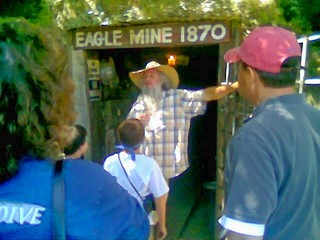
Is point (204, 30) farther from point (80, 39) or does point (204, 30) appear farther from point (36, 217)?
point (36, 217)

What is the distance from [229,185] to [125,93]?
4.09m

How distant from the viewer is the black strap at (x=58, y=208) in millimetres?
1386

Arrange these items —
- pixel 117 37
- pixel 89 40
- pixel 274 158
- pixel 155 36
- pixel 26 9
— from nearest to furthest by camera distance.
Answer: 1. pixel 274 158
2. pixel 155 36
3. pixel 117 37
4. pixel 89 40
5. pixel 26 9

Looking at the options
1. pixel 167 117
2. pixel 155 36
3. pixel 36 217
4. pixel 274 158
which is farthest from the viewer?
pixel 155 36

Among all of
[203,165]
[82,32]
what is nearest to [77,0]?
[82,32]

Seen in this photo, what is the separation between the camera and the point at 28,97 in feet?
4.82

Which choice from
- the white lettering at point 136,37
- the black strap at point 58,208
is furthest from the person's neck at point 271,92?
the white lettering at point 136,37

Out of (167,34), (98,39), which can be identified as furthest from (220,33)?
(98,39)

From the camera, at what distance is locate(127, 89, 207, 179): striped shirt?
446 cm

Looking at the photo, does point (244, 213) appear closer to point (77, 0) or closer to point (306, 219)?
point (306, 219)

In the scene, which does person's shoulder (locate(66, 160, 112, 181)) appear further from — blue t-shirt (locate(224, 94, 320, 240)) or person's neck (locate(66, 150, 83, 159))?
person's neck (locate(66, 150, 83, 159))

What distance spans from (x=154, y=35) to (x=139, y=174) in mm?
1517

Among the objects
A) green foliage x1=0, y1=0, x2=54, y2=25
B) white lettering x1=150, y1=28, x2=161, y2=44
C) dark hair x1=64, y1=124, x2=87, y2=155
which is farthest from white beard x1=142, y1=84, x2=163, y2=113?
green foliage x1=0, y1=0, x2=54, y2=25

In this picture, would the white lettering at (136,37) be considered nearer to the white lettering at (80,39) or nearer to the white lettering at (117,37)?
the white lettering at (117,37)
